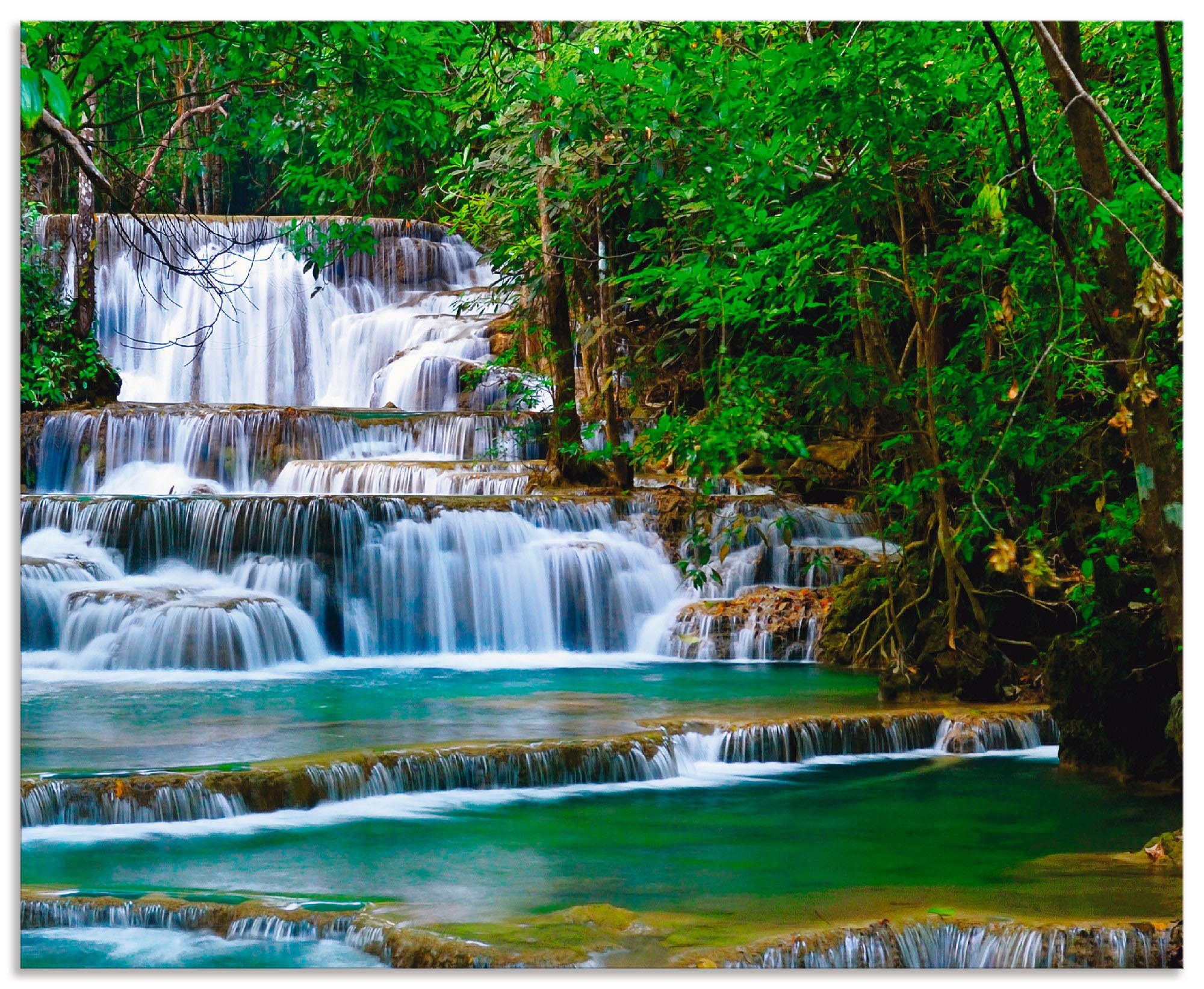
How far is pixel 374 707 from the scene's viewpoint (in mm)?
6367

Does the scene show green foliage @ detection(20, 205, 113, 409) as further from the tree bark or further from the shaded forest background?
the tree bark

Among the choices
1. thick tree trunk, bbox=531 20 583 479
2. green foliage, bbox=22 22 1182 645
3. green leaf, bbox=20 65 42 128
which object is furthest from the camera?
thick tree trunk, bbox=531 20 583 479

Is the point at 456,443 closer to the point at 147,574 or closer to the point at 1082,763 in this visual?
the point at 147,574

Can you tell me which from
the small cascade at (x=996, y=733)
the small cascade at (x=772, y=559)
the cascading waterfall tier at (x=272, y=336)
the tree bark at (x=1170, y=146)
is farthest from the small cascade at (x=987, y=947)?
the cascading waterfall tier at (x=272, y=336)

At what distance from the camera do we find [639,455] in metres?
5.89

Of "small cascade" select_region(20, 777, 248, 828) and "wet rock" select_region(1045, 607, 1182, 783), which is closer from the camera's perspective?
"small cascade" select_region(20, 777, 248, 828)

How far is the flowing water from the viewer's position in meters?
3.85

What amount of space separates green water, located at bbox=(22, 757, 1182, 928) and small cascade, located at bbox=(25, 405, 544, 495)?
610cm

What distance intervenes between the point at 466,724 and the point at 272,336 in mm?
9180

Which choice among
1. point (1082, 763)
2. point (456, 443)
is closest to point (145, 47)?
point (1082, 763)

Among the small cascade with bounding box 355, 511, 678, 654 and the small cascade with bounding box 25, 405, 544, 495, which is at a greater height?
the small cascade with bounding box 25, 405, 544, 495

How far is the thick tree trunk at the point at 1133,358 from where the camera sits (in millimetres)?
3484

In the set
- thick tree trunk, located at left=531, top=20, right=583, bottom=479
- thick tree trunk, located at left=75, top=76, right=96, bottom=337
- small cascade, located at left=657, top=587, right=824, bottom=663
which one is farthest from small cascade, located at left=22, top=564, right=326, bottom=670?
thick tree trunk, located at left=75, top=76, right=96, bottom=337
